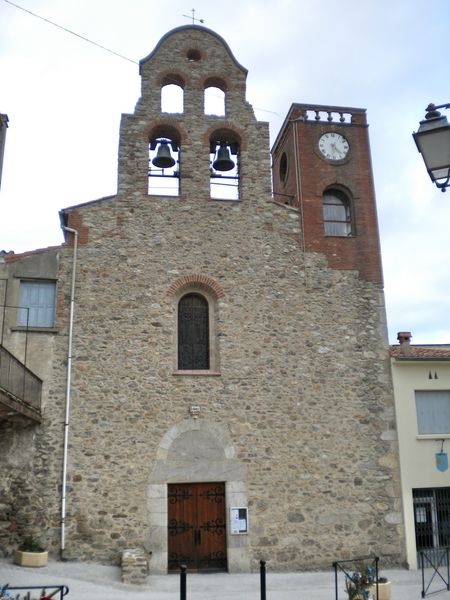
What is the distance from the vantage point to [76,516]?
42.1 ft

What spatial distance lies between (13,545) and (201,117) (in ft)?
36.7

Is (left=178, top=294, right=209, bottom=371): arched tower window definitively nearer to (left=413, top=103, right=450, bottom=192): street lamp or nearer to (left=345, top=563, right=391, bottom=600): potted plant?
(left=345, top=563, right=391, bottom=600): potted plant

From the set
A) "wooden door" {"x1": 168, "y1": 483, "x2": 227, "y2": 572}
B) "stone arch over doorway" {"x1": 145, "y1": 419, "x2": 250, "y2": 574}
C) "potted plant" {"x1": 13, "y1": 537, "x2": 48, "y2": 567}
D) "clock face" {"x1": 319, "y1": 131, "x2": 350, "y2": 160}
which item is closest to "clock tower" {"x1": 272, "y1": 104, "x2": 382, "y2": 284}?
"clock face" {"x1": 319, "y1": 131, "x2": 350, "y2": 160}

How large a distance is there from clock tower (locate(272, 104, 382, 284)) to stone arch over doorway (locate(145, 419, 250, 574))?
5343 millimetres

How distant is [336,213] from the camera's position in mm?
16375

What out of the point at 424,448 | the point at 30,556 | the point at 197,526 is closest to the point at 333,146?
the point at 424,448

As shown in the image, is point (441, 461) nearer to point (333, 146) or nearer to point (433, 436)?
point (433, 436)

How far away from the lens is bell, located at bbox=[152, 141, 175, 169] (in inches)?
613

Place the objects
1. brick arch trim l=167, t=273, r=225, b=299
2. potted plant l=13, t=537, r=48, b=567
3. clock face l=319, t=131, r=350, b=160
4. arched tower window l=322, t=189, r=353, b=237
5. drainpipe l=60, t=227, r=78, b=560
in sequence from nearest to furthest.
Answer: potted plant l=13, t=537, r=48, b=567 < drainpipe l=60, t=227, r=78, b=560 < brick arch trim l=167, t=273, r=225, b=299 < arched tower window l=322, t=189, r=353, b=237 < clock face l=319, t=131, r=350, b=160

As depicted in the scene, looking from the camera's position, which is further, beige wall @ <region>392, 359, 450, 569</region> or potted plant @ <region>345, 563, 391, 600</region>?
beige wall @ <region>392, 359, 450, 569</region>

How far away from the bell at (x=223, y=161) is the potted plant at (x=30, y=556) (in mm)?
9898

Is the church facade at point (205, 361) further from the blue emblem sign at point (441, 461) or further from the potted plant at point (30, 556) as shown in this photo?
the blue emblem sign at point (441, 461)

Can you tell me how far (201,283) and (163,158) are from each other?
3.44m

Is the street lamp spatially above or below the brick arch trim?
below
